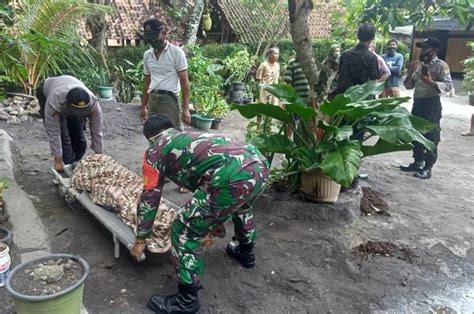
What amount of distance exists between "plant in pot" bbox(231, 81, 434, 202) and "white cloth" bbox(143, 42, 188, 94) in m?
0.96

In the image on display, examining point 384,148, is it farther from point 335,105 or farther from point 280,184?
point 280,184

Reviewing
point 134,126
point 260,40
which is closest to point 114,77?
point 134,126

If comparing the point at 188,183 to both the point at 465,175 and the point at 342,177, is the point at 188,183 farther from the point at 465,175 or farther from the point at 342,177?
the point at 465,175

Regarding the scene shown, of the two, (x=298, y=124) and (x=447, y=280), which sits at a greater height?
(x=298, y=124)

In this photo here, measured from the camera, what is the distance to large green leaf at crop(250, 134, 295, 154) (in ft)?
12.7

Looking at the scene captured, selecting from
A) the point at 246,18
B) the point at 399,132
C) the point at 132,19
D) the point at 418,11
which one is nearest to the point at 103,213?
the point at 399,132

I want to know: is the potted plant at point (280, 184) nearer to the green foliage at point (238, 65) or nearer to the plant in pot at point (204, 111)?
the plant in pot at point (204, 111)

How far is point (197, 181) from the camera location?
2568 millimetres

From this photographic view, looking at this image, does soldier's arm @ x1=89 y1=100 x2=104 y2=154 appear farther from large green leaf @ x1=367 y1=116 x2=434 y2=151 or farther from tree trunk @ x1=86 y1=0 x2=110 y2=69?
tree trunk @ x1=86 y1=0 x2=110 y2=69

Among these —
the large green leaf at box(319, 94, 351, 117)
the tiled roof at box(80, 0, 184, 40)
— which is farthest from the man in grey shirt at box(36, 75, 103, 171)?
the tiled roof at box(80, 0, 184, 40)

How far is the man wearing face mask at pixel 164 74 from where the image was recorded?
4.22 meters

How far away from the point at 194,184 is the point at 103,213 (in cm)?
117

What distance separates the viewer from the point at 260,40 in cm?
1311

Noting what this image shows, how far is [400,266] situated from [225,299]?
154 cm
